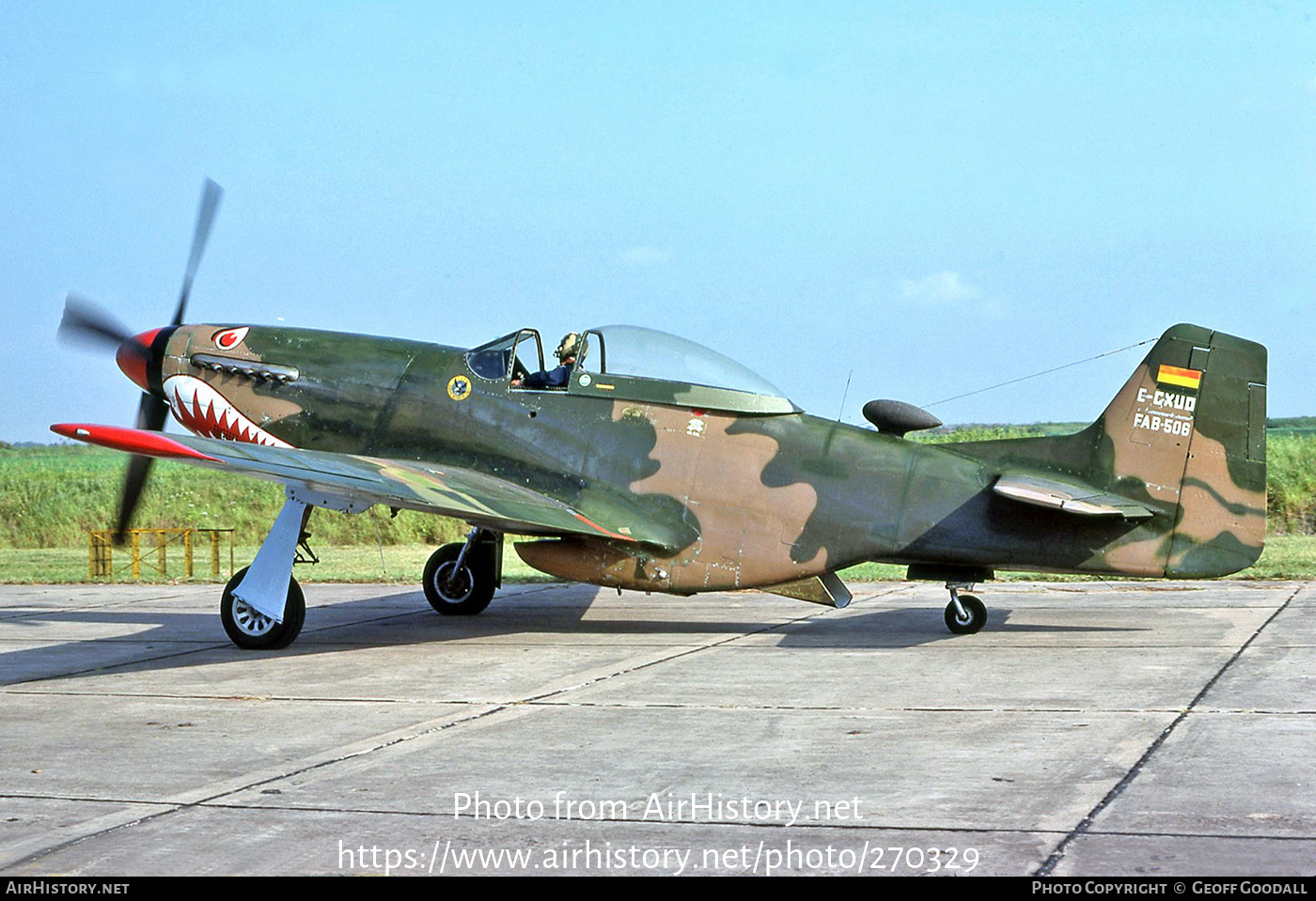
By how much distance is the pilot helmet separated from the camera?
1202 cm

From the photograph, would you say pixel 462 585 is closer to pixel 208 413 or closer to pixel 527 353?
pixel 527 353

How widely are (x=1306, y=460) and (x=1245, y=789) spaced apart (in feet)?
70.2

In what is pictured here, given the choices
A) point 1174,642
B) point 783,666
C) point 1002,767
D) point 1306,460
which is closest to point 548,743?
point 1002,767

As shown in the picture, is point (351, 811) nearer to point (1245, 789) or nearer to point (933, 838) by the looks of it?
point (933, 838)

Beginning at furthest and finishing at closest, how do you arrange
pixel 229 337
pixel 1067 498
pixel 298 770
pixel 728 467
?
1. pixel 229 337
2. pixel 728 467
3. pixel 1067 498
4. pixel 298 770

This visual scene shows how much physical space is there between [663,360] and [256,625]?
4088 mm

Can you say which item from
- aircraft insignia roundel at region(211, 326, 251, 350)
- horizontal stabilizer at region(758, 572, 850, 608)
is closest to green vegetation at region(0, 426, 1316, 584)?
aircraft insignia roundel at region(211, 326, 251, 350)

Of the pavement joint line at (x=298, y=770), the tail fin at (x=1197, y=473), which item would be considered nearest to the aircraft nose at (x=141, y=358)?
the pavement joint line at (x=298, y=770)

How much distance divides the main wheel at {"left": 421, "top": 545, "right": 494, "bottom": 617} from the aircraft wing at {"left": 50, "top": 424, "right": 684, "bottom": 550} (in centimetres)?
180

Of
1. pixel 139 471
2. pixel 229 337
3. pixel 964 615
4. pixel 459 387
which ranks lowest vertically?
pixel 964 615

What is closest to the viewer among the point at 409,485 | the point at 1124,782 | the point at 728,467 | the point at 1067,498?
the point at 1124,782

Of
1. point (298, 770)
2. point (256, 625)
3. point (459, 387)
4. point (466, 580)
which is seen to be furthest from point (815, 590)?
point (298, 770)

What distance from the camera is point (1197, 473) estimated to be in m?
10.4

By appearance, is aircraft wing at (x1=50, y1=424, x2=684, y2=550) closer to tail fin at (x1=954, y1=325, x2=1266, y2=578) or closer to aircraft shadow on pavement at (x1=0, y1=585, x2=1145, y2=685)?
aircraft shadow on pavement at (x1=0, y1=585, x2=1145, y2=685)
